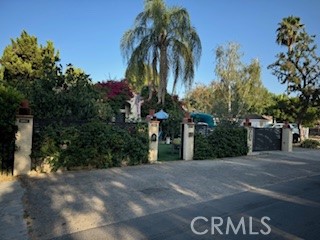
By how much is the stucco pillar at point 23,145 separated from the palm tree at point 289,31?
2278 cm

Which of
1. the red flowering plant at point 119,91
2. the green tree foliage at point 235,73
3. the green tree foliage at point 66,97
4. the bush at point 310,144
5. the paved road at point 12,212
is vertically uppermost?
the green tree foliage at point 235,73

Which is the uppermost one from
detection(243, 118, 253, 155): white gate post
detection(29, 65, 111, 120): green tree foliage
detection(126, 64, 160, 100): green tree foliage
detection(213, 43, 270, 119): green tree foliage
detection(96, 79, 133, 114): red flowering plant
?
detection(213, 43, 270, 119): green tree foliage

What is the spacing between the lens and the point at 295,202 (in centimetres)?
685

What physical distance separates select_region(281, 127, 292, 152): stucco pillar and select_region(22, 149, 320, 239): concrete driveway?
7878 mm

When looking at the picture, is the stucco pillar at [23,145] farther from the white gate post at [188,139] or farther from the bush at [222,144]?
the bush at [222,144]

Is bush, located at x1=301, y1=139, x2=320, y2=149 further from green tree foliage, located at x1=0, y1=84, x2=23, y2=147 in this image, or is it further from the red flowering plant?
green tree foliage, located at x1=0, y1=84, x2=23, y2=147

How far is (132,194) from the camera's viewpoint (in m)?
7.21

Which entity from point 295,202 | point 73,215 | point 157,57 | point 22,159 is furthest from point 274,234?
point 157,57

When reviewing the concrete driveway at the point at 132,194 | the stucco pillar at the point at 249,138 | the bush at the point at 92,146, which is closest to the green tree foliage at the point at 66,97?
the bush at the point at 92,146

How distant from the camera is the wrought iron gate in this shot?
1811 centimetres

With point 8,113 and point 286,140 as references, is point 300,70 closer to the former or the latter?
point 286,140
